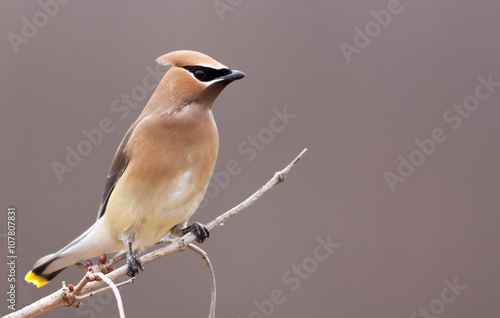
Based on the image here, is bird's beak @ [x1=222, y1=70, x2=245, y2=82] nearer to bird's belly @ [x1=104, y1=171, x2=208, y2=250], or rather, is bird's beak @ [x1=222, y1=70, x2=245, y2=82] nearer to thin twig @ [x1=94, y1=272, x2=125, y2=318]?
bird's belly @ [x1=104, y1=171, x2=208, y2=250]

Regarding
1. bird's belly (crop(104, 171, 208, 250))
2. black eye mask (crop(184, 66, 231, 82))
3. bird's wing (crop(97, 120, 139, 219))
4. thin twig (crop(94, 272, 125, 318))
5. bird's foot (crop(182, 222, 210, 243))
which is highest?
bird's wing (crop(97, 120, 139, 219))

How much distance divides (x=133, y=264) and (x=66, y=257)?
18 cm

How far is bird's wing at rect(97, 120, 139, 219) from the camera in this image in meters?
1.40

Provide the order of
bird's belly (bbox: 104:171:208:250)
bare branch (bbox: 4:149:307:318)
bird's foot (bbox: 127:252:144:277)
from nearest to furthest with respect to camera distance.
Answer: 1. bare branch (bbox: 4:149:307:318)
2. bird's foot (bbox: 127:252:144:277)
3. bird's belly (bbox: 104:171:208:250)

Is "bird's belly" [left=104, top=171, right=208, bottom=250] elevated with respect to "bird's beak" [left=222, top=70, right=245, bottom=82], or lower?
lower

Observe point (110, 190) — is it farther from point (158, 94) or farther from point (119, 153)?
point (158, 94)

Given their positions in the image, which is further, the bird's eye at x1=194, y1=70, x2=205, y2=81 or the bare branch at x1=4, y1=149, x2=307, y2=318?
the bird's eye at x1=194, y1=70, x2=205, y2=81

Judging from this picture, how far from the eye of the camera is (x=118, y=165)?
1423mm

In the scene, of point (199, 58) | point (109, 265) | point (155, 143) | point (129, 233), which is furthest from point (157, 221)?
point (199, 58)

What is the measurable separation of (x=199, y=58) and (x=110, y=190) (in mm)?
525

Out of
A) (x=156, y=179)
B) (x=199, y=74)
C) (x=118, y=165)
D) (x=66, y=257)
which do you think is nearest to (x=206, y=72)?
(x=199, y=74)

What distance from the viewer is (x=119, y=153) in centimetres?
141

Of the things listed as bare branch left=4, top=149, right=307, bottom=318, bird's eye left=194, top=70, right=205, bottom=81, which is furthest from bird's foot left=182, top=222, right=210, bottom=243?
bird's eye left=194, top=70, right=205, bottom=81

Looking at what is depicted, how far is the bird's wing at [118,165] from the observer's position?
140cm
